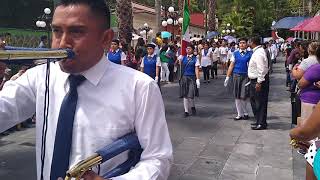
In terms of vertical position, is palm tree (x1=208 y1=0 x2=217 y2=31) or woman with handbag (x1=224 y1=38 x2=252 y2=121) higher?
palm tree (x1=208 y1=0 x2=217 y2=31)

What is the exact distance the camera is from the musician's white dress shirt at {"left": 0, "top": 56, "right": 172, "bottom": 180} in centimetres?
159

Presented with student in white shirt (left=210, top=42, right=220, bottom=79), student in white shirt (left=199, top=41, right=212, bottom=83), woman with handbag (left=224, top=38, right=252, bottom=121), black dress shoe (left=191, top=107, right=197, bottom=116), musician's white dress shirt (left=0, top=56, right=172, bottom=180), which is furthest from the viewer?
student in white shirt (left=210, top=42, right=220, bottom=79)

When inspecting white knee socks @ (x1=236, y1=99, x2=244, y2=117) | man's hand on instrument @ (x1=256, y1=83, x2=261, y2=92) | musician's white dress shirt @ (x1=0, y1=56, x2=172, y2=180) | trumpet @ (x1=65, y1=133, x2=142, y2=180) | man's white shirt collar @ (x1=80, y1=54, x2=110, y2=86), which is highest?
man's white shirt collar @ (x1=80, y1=54, x2=110, y2=86)

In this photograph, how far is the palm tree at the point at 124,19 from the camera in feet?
48.5

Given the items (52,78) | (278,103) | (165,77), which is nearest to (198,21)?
(165,77)

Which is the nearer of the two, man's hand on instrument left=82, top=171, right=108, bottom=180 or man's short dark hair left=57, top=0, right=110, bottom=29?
man's hand on instrument left=82, top=171, right=108, bottom=180

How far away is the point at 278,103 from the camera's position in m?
11.5

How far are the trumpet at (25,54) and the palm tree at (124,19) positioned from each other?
13.4m

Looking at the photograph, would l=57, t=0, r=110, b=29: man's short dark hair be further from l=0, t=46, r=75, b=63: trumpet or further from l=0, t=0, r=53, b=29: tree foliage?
l=0, t=0, r=53, b=29: tree foliage

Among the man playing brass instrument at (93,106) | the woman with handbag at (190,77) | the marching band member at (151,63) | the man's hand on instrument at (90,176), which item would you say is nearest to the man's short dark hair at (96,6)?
the man playing brass instrument at (93,106)

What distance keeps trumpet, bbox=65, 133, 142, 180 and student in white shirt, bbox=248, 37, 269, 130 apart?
265 inches

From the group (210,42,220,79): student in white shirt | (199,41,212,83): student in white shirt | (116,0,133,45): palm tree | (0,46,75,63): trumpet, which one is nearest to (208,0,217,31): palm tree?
(210,42,220,79): student in white shirt

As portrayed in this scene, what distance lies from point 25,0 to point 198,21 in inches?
1469

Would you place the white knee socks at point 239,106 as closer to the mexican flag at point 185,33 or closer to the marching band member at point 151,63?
the marching band member at point 151,63
